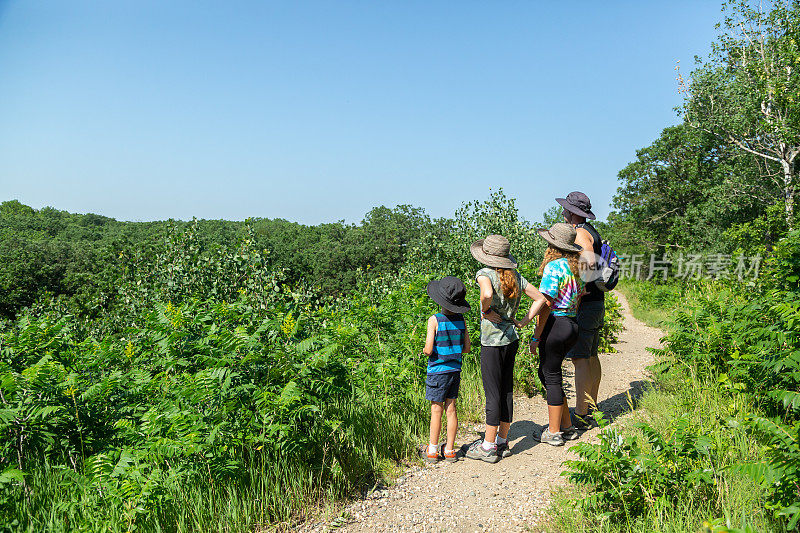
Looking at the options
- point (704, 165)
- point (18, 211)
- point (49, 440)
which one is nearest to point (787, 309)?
point (49, 440)

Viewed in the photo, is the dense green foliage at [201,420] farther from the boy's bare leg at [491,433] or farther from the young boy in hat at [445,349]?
the boy's bare leg at [491,433]

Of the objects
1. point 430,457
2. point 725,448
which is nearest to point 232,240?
point 430,457

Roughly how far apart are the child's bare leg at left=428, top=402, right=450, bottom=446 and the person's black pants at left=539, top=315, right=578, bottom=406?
100 cm

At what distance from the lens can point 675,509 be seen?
295 cm

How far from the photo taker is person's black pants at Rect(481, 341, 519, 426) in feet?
14.1

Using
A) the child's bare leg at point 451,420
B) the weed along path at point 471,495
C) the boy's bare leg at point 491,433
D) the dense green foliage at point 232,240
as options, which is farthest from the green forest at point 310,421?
the dense green foliage at point 232,240

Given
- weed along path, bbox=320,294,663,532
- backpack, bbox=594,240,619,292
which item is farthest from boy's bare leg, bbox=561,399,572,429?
backpack, bbox=594,240,619,292

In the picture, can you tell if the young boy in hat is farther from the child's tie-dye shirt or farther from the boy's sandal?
the child's tie-dye shirt

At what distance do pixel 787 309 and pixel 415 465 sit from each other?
122 inches

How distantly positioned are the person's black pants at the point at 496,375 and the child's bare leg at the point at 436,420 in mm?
424

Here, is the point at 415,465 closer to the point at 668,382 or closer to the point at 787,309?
the point at 787,309

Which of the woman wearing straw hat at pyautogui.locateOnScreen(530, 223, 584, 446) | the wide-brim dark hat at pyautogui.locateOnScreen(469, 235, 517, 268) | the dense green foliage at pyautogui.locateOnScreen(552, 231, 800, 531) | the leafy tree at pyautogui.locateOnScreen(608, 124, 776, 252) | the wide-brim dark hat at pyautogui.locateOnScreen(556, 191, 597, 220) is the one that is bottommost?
the dense green foliage at pyautogui.locateOnScreen(552, 231, 800, 531)

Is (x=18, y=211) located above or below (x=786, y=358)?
above

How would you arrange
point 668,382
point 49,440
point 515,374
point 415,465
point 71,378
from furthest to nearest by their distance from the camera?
1. point 515,374
2. point 668,382
3. point 415,465
4. point 71,378
5. point 49,440
